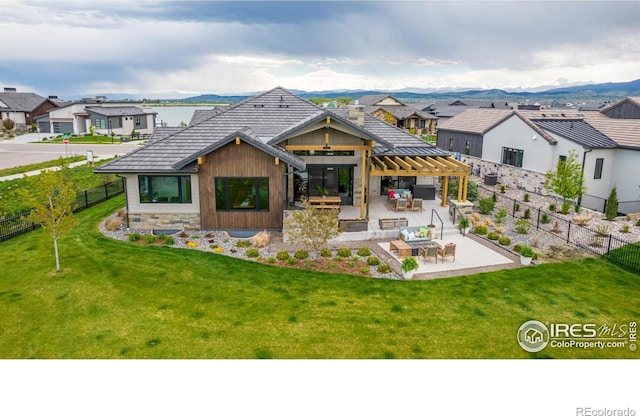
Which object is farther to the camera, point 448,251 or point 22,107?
point 22,107

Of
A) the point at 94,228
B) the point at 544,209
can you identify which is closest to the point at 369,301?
the point at 94,228

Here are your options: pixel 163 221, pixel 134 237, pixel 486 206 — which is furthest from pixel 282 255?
pixel 486 206

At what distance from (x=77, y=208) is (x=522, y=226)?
73.2ft

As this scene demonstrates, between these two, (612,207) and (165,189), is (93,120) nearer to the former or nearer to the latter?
(165,189)

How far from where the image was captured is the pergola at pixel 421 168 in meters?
20.8

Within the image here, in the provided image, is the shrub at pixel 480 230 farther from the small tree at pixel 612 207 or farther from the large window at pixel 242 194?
the large window at pixel 242 194

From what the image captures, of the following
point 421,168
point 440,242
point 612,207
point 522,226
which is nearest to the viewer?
point 440,242

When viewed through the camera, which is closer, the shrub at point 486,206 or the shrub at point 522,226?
the shrub at point 522,226

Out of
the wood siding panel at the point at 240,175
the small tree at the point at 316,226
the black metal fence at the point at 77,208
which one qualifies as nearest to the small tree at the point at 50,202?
the black metal fence at the point at 77,208

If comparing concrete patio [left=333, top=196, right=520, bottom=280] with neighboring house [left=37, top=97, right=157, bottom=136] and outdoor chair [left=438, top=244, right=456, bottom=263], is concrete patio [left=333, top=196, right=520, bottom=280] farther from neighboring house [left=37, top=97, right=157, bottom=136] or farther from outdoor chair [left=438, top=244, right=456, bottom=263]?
neighboring house [left=37, top=97, right=157, bottom=136]

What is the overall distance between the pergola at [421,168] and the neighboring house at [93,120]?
185 ft

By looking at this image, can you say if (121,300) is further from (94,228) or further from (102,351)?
(94,228)

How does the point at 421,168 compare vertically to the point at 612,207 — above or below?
above

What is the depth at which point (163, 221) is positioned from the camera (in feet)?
61.9
